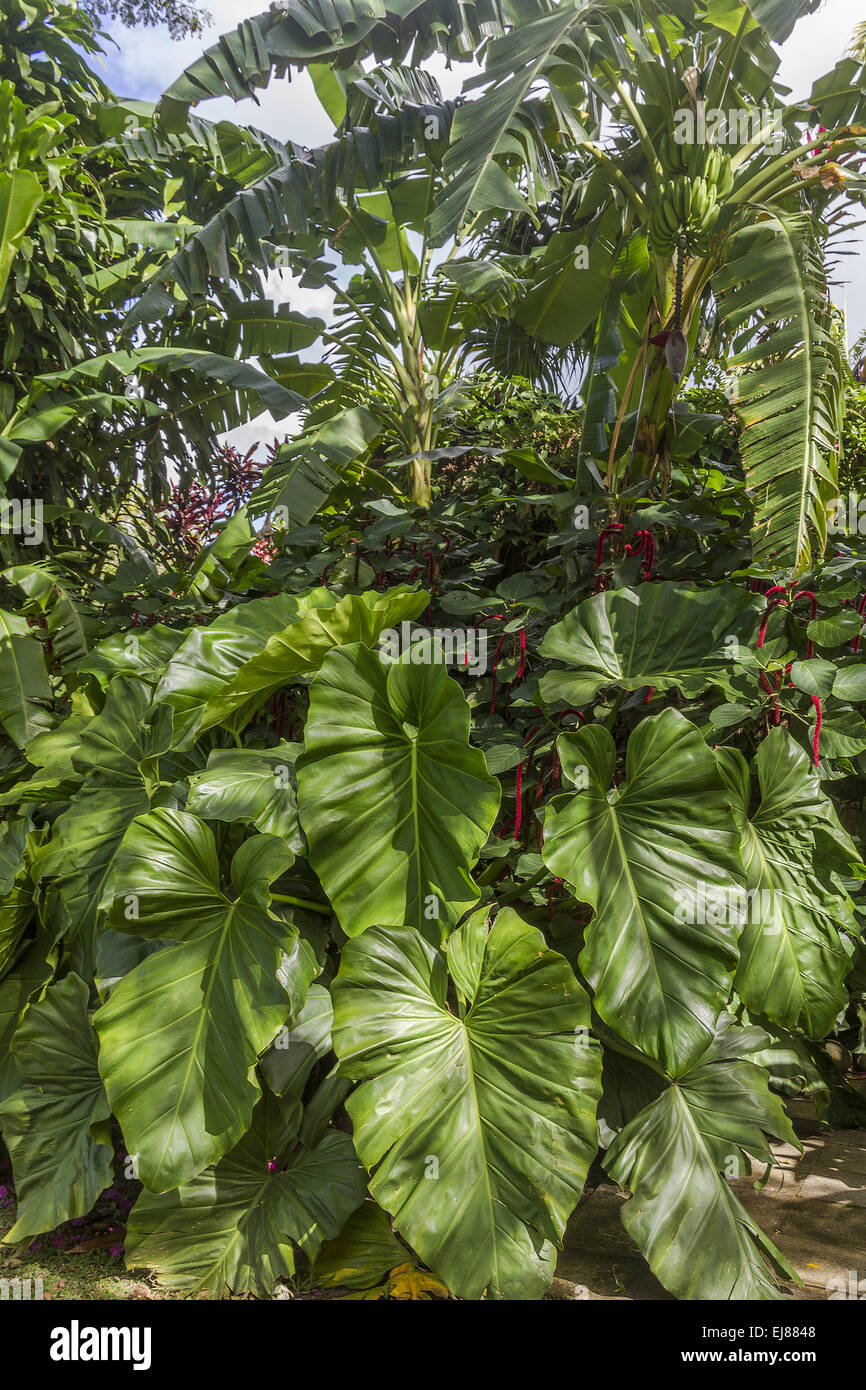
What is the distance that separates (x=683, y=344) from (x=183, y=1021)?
2102mm

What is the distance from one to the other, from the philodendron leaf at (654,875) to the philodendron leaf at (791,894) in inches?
4.4

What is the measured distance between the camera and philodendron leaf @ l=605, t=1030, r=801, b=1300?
154cm

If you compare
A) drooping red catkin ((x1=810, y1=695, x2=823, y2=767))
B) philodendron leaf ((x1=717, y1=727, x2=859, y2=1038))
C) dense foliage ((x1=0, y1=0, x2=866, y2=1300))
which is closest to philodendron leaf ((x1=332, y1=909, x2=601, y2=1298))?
dense foliage ((x1=0, y1=0, x2=866, y2=1300))

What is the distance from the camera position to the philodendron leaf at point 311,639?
1.89 meters

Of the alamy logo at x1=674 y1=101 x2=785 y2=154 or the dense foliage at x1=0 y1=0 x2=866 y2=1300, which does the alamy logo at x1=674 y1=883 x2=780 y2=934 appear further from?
the alamy logo at x1=674 y1=101 x2=785 y2=154

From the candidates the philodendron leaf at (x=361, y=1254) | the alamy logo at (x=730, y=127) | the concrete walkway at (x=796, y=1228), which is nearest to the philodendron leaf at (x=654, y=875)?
the concrete walkway at (x=796, y=1228)

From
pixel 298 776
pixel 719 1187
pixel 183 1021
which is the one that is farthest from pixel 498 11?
pixel 719 1187

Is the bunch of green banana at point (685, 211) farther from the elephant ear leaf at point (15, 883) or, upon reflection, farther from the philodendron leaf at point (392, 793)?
the elephant ear leaf at point (15, 883)

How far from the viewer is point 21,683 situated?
328 cm

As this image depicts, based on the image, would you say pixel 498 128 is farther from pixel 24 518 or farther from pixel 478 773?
pixel 24 518

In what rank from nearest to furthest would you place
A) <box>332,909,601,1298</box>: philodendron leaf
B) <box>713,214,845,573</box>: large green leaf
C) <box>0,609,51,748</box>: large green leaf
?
<box>332,909,601,1298</box>: philodendron leaf
<box>713,214,845,573</box>: large green leaf
<box>0,609,51,748</box>: large green leaf

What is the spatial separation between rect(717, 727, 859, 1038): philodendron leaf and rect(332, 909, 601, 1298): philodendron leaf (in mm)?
394

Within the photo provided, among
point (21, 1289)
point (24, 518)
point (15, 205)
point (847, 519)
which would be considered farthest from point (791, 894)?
point (15, 205)

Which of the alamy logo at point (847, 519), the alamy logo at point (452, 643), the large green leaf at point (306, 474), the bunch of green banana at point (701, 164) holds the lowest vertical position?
the alamy logo at point (452, 643)
